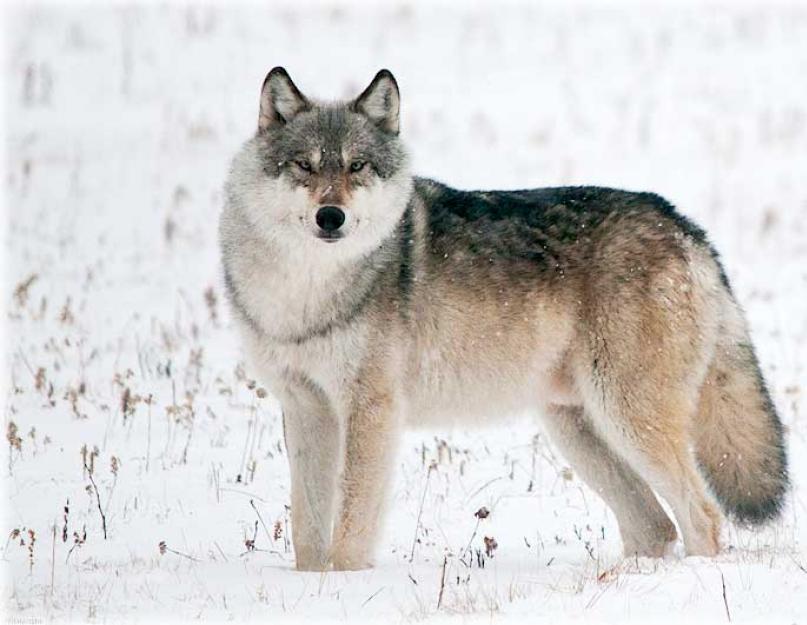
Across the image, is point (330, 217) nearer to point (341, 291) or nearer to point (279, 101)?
point (341, 291)

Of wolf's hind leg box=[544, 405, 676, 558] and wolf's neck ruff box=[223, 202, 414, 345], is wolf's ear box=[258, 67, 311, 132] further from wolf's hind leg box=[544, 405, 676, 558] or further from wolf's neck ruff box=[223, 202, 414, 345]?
wolf's hind leg box=[544, 405, 676, 558]

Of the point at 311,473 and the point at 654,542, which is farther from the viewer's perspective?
the point at 654,542

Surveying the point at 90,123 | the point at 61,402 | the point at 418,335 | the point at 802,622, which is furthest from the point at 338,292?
the point at 90,123

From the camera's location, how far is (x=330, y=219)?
5.55 metres

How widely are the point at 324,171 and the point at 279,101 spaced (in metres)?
0.54

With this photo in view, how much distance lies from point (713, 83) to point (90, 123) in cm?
859

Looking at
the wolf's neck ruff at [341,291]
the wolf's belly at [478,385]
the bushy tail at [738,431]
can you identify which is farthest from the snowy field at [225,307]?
the wolf's neck ruff at [341,291]

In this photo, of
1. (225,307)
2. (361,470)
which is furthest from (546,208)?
(225,307)

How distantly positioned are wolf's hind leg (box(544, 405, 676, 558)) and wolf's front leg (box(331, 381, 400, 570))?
1213 mm

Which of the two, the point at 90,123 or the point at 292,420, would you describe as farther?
the point at 90,123

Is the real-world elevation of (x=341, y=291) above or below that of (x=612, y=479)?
above

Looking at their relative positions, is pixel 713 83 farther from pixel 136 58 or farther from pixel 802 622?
pixel 802 622

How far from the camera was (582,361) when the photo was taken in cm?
620

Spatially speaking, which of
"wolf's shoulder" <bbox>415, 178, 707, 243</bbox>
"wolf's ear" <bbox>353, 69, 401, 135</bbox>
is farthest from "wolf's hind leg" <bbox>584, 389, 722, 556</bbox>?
"wolf's ear" <bbox>353, 69, 401, 135</bbox>
